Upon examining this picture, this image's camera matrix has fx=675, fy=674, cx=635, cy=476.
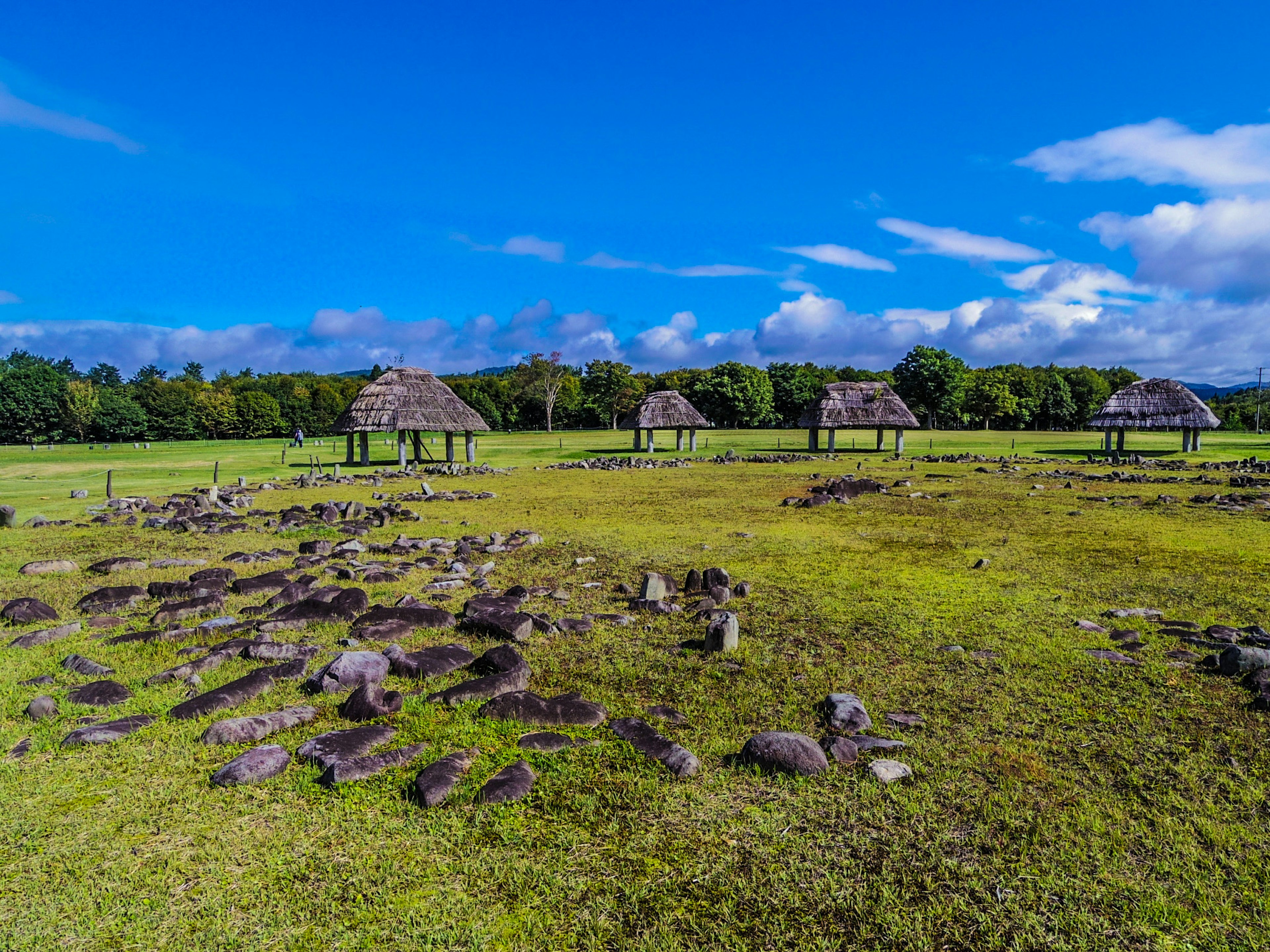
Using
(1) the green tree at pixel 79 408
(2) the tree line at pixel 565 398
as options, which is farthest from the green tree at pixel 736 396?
(1) the green tree at pixel 79 408

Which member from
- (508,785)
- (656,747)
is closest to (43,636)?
(508,785)

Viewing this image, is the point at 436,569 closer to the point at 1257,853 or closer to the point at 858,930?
the point at 858,930

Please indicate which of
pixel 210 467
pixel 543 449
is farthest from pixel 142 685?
pixel 543 449

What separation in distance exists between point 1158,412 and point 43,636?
49026mm

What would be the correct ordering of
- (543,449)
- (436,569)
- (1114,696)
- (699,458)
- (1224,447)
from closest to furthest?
(1114,696) → (436,569) → (699,458) → (1224,447) → (543,449)

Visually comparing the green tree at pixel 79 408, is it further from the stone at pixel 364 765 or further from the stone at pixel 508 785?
the stone at pixel 508 785

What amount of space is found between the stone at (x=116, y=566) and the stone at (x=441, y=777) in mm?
8372

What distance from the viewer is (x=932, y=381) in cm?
7481

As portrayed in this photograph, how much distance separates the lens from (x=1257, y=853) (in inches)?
137

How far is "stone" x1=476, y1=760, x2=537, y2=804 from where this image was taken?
4047 millimetres

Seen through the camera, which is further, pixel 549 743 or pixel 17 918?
pixel 549 743

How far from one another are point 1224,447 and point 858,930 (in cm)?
5679

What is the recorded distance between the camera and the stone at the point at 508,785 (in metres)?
4.05

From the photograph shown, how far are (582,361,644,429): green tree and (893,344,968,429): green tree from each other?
32.3 meters
